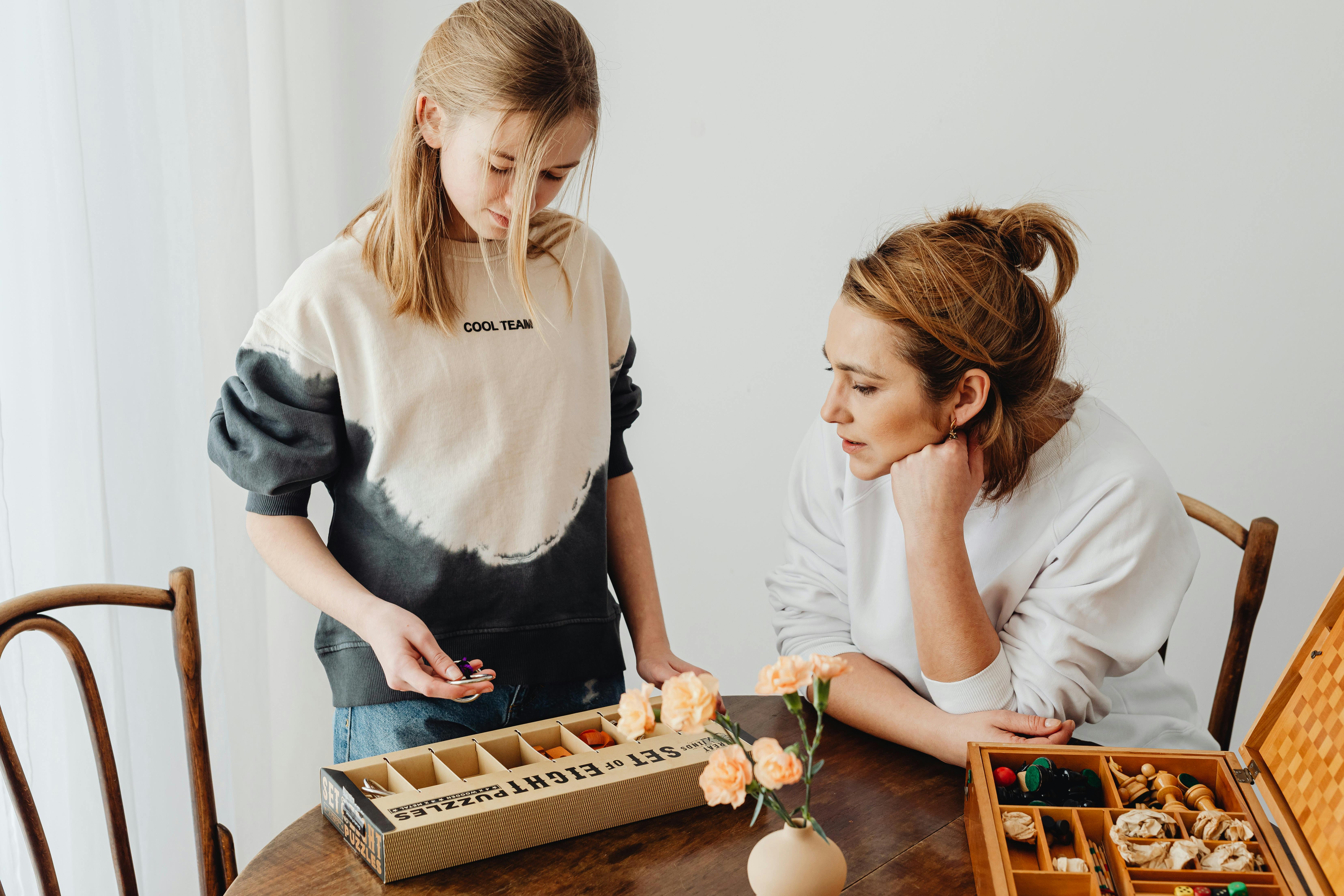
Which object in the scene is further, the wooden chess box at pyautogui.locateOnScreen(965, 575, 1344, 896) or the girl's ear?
the girl's ear

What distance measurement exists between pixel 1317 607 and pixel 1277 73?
3.34ft

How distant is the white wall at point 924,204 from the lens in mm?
1911

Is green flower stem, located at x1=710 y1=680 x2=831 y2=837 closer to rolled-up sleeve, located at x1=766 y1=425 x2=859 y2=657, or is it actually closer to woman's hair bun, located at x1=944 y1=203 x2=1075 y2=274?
rolled-up sleeve, located at x1=766 y1=425 x2=859 y2=657

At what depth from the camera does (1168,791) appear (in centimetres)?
99

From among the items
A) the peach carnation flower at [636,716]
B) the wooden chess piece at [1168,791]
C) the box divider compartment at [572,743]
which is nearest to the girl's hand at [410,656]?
the box divider compartment at [572,743]

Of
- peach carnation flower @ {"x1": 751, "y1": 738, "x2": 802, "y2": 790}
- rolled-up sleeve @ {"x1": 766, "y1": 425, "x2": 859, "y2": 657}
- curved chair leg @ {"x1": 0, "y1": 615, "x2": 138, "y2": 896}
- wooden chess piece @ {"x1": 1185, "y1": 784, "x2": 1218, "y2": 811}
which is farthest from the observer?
rolled-up sleeve @ {"x1": 766, "y1": 425, "x2": 859, "y2": 657}

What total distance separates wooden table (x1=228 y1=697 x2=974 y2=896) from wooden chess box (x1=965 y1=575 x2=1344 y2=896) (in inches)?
2.2

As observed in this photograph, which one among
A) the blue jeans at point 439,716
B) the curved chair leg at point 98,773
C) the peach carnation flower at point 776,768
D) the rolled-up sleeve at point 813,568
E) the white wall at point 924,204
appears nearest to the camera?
the peach carnation flower at point 776,768

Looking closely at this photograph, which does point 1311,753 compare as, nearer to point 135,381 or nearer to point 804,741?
point 804,741

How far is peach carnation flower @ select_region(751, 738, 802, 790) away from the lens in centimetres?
75

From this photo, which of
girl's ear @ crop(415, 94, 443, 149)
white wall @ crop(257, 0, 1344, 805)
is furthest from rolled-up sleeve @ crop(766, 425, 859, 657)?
white wall @ crop(257, 0, 1344, 805)

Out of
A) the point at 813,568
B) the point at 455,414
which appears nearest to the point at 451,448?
the point at 455,414

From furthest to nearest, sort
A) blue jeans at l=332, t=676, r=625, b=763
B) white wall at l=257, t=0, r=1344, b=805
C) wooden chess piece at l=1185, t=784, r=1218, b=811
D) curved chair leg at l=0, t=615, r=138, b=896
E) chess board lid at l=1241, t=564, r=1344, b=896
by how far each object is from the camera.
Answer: white wall at l=257, t=0, r=1344, b=805 < blue jeans at l=332, t=676, r=625, b=763 < curved chair leg at l=0, t=615, r=138, b=896 < wooden chess piece at l=1185, t=784, r=1218, b=811 < chess board lid at l=1241, t=564, r=1344, b=896

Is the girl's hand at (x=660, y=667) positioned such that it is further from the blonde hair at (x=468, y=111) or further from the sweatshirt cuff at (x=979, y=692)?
the blonde hair at (x=468, y=111)
